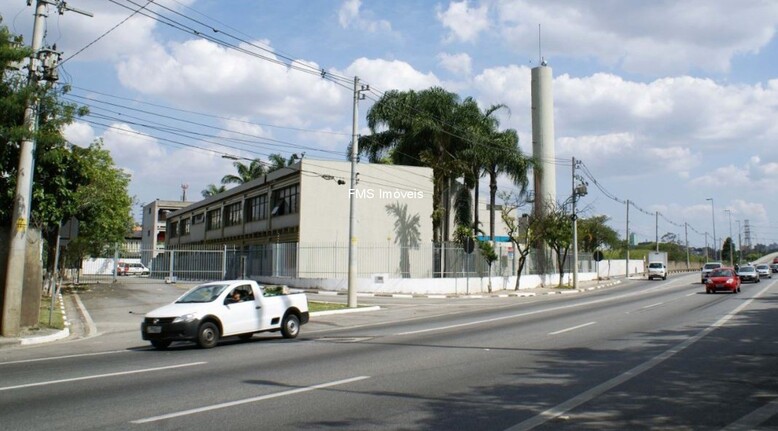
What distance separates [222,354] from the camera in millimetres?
Answer: 12930

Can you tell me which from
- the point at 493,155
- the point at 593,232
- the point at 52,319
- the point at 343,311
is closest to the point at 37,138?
the point at 52,319

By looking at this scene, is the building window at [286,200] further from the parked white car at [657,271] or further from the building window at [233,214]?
the parked white car at [657,271]

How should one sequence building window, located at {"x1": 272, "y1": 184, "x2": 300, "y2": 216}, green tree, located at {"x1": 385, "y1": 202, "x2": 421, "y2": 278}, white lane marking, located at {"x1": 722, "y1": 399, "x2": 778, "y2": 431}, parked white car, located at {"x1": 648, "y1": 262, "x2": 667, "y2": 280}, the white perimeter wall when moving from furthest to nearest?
parked white car, located at {"x1": 648, "y1": 262, "x2": 667, "y2": 280} < green tree, located at {"x1": 385, "y1": 202, "x2": 421, "y2": 278} < building window, located at {"x1": 272, "y1": 184, "x2": 300, "y2": 216} < the white perimeter wall < white lane marking, located at {"x1": 722, "y1": 399, "x2": 778, "y2": 431}

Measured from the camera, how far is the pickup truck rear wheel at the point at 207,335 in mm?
13755

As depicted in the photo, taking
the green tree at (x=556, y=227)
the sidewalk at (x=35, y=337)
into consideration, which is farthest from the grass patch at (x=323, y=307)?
the green tree at (x=556, y=227)

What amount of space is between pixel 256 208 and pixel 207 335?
37386 mm

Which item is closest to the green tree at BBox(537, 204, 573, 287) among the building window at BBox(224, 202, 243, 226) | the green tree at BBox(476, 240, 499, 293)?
the green tree at BBox(476, 240, 499, 293)

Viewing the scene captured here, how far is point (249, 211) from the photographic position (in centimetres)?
5234

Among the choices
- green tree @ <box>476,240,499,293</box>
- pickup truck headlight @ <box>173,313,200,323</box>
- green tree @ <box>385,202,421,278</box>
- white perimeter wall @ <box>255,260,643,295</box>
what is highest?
green tree @ <box>385,202,421,278</box>

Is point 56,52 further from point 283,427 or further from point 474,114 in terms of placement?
point 474,114

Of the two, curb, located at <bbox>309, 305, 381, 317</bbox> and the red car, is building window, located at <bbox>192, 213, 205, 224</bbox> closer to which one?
curb, located at <bbox>309, 305, 381, 317</bbox>

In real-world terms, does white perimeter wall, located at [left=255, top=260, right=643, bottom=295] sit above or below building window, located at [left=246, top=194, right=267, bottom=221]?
below

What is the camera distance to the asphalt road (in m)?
7.09

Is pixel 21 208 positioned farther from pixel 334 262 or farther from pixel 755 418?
pixel 334 262
